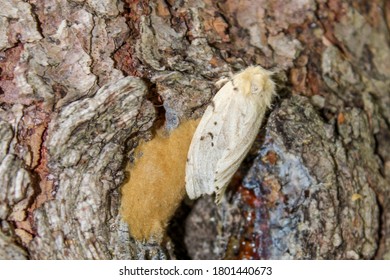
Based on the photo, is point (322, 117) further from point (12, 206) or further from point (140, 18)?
point (12, 206)

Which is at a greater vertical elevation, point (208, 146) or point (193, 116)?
point (193, 116)

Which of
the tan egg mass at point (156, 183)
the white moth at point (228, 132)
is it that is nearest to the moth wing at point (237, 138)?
the white moth at point (228, 132)

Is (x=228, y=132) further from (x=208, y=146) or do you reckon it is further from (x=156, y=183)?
(x=156, y=183)

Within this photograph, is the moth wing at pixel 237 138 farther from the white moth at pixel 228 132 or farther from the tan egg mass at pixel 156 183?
the tan egg mass at pixel 156 183

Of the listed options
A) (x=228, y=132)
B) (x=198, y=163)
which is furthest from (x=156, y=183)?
(x=228, y=132)

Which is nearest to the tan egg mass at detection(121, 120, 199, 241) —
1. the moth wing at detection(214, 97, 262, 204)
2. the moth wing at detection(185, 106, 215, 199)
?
the moth wing at detection(185, 106, 215, 199)

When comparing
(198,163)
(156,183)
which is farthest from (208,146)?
(156,183)

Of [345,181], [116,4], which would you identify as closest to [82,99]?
[116,4]
